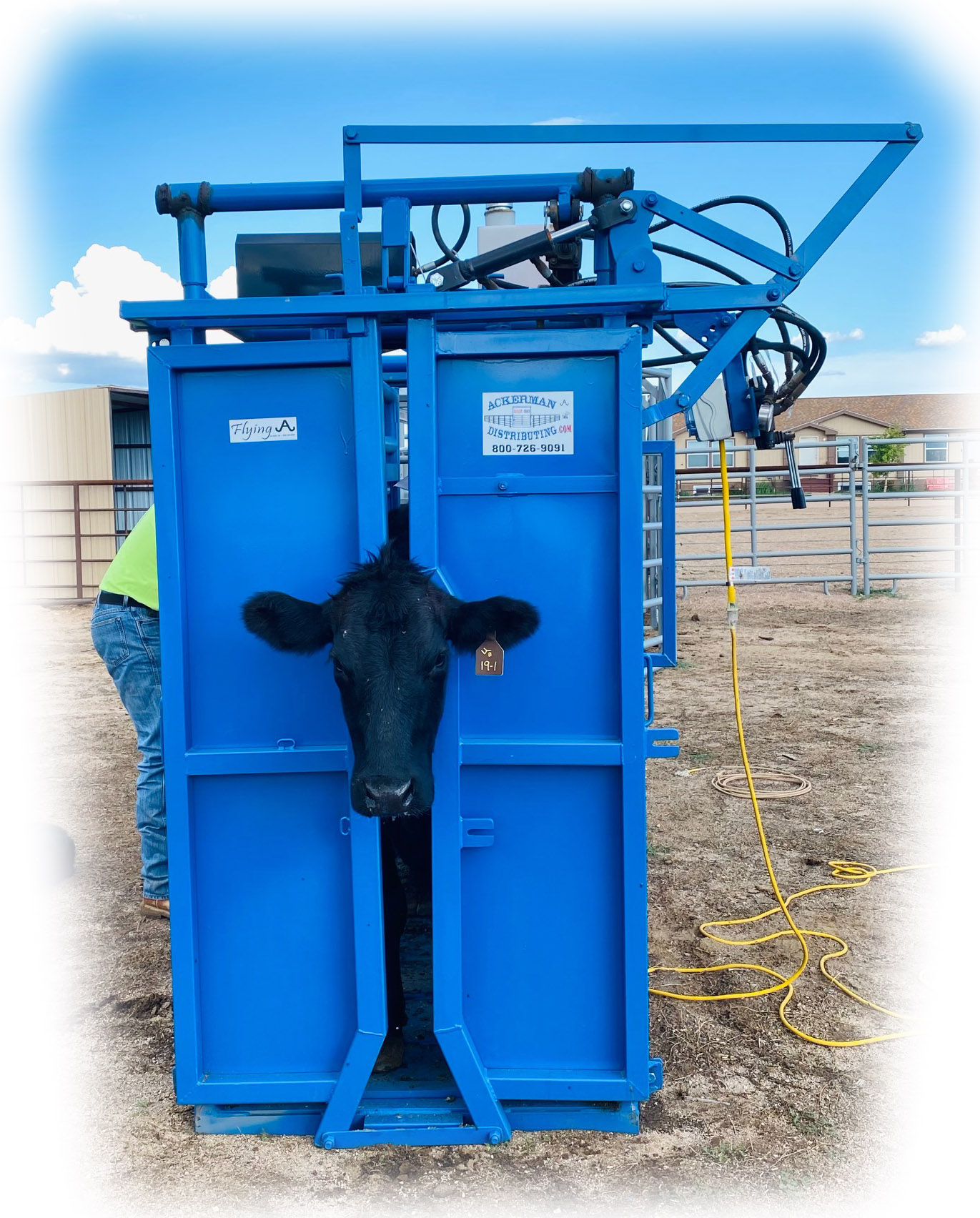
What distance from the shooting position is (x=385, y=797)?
2.50 metres

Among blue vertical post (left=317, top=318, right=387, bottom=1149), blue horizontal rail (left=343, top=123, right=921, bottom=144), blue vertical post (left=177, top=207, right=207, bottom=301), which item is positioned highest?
blue horizontal rail (left=343, top=123, right=921, bottom=144)

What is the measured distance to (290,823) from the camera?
9.64 feet

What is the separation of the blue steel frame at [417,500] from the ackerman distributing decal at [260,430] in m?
0.16

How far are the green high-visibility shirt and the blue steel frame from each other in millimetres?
1448

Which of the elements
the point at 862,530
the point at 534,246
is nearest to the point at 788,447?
the point at 534,246

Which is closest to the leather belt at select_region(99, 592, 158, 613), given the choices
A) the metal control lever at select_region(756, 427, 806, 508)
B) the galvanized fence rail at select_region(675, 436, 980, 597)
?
the metal control lever at select_region(756, 427, 806, 508)

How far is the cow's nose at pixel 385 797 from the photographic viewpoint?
2506 mm

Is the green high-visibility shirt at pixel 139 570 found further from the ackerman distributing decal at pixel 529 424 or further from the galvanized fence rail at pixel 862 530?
the galvanized fence rail at pixel 862 530

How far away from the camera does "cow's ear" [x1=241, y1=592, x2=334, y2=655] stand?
277 centimetres

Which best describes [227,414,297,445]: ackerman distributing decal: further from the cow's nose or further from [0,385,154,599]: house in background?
[0,385,154,599]: house in background

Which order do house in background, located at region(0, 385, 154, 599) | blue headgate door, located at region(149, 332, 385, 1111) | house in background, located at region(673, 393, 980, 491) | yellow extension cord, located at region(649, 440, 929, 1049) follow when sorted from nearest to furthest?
blue headgate door, located at region(149, 332, 385, 1111)
yellow extension cord, located at region(649, 440, 929, 1049)
house in background, located at region(0, 385, 154, 599)
house in background, located at region(673, 393, 980, 491)

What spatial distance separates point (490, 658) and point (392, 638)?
296mm

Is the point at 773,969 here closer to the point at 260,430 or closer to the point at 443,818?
the point at 443,818

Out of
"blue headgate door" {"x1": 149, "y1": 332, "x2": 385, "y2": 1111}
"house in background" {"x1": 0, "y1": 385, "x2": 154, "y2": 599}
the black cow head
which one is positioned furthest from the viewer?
"house in background" {"x1": 0, "y1": 385, "x2": 154, "y2": 599}
